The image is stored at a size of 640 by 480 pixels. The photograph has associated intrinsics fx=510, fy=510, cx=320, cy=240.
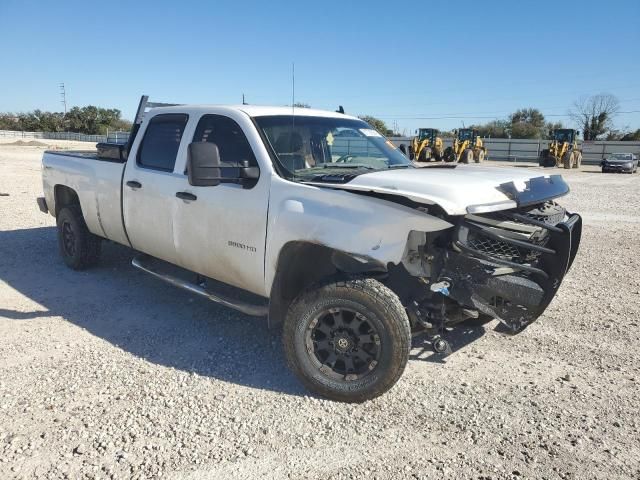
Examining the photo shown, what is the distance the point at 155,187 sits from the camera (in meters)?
4.62

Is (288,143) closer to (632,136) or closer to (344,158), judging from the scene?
(344,158)

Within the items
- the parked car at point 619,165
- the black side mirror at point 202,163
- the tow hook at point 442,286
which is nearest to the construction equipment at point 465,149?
the parked car at point 619,165

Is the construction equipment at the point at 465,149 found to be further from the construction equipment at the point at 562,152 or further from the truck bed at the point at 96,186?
the truck bed at the point at 96,186

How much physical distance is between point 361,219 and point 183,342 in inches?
81.6

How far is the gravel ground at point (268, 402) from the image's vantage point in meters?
2.79

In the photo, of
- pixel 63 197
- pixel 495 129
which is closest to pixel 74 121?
pixel 495 129

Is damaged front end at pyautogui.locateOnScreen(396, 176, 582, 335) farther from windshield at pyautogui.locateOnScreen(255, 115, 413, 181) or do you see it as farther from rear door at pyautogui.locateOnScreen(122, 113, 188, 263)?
rear door at pyautogui.locateOnScreen(122, 113, 188, 263)

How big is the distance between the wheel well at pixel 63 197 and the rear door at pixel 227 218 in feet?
8.63

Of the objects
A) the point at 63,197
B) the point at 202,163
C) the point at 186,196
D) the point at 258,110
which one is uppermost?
the point at 258,110

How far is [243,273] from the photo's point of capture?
12.9 ft

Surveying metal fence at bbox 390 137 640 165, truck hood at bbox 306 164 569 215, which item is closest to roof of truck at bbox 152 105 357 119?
truck hood at bbox 306 164 569 215

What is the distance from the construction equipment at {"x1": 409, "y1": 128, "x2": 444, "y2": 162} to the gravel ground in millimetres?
28715

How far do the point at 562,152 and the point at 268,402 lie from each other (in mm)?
36266

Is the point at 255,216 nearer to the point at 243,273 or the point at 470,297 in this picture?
the point at 243,273
